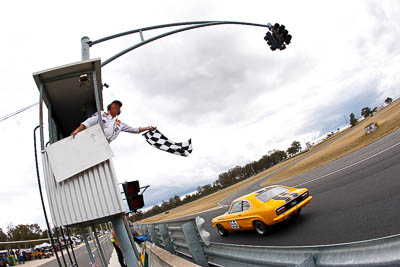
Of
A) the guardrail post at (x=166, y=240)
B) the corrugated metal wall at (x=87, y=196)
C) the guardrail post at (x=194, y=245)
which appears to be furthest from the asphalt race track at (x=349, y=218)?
the corrugated metal wall at (x=87, y=196)

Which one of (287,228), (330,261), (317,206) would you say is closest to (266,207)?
(287,228)

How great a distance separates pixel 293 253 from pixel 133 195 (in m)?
2.19

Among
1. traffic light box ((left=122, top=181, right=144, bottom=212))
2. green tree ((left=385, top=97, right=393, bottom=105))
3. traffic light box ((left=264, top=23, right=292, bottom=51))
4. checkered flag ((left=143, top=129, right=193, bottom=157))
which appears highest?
traffic light box ((left=264, top=23, right=292, bottom=51))

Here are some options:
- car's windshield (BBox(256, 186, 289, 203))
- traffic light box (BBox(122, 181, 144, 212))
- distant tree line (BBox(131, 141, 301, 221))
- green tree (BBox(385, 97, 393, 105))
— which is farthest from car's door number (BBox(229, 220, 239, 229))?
green tree (BBox(385, 97, 393, 105))

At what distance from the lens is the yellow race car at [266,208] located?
6641 millimetres

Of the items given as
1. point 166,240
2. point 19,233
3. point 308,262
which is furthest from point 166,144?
point 19,233

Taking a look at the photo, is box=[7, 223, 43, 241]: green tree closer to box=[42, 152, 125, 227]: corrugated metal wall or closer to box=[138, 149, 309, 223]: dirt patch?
box=[138, 149, 309, 223]: dirt patch

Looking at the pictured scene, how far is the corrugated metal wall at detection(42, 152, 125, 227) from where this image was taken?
7.68 feet

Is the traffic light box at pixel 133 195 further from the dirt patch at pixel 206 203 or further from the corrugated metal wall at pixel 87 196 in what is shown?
the dirt patch at pixel 206 203

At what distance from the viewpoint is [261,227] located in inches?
285

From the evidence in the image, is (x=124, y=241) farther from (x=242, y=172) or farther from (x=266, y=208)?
(x=242, y=172)

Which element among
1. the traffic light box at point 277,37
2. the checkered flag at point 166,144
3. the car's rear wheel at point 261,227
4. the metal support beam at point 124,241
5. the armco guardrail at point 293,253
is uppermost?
the traffic light box at point 277,37

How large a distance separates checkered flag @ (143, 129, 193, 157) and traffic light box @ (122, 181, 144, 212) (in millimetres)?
716

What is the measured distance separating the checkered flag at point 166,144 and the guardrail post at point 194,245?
1.46 meters
